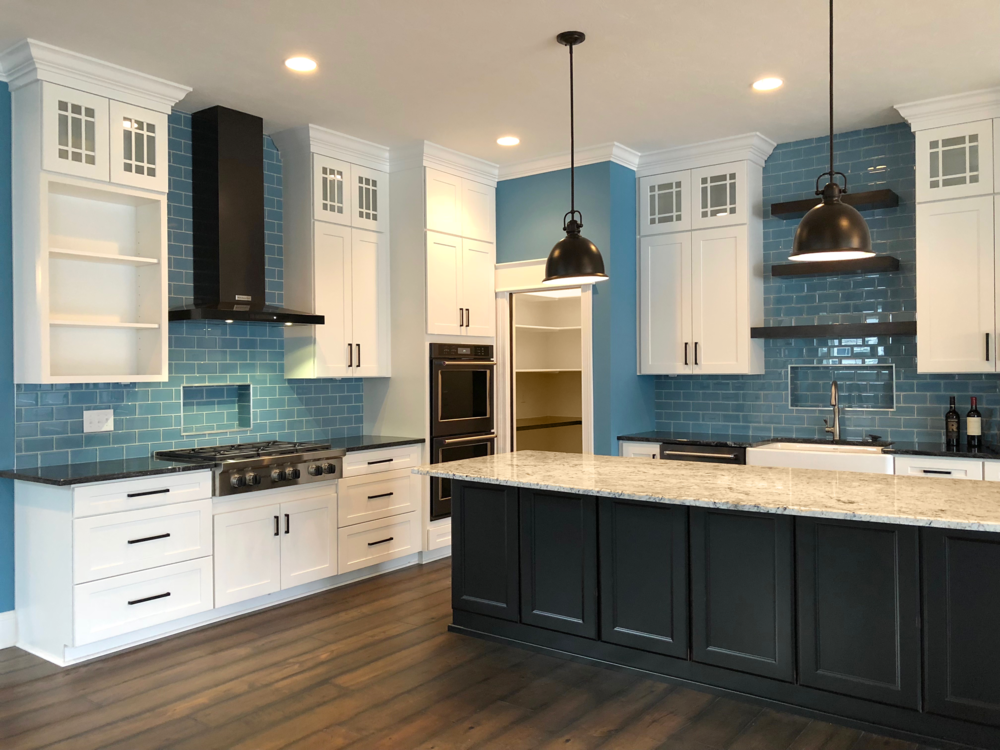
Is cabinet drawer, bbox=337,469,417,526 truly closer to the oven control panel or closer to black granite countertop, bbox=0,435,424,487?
the oven control panel

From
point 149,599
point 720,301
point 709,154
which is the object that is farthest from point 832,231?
point 149,599

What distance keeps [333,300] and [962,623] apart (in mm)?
4047

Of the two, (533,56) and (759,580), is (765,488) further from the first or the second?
(533,56)

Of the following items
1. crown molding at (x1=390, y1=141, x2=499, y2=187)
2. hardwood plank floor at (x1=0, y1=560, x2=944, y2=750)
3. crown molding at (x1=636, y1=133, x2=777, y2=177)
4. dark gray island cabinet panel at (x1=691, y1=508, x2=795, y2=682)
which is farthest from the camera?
crown molding at (x1=390, y1=141, x2=499, y2=187)

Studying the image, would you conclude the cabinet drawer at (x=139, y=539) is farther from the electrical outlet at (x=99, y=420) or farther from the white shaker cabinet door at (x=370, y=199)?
the white shaker cabinet door at (x=370, y=199)

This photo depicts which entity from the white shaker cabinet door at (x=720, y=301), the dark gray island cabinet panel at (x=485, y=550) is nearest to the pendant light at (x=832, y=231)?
the dark gray island cabinet panel at (x=485, y=550)

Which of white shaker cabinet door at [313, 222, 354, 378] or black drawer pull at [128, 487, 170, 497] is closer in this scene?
black drawer pull at [128, 487, 170, 497]

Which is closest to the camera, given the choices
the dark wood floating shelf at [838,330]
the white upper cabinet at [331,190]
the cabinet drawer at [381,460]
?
the dark wood floating shelf at [838,330]

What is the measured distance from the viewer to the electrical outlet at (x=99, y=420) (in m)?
4.25

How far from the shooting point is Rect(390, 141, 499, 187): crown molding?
554 centimetres

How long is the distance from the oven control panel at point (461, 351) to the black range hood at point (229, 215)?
44.9 inches

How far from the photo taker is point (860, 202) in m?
5.00

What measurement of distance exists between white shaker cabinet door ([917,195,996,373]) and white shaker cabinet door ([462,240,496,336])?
9.77ft

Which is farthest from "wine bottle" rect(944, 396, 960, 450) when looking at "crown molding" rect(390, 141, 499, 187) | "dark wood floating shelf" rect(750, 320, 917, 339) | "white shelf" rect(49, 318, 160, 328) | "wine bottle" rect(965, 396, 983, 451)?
"white shelf" rect(49, 318, 160, 328)
